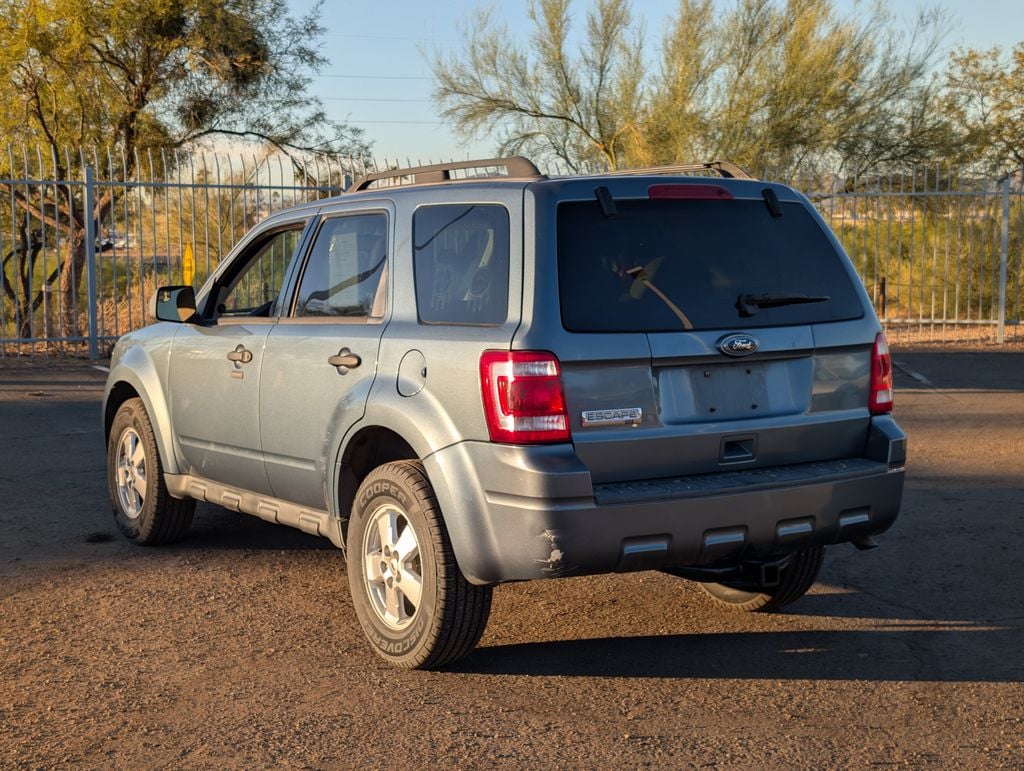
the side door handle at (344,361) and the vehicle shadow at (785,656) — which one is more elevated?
the side door handle at (344,361)

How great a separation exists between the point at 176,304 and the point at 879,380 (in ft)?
11.5

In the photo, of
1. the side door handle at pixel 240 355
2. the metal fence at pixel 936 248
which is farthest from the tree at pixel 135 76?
the side door handle at pixel 240 355

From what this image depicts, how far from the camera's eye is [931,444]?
10680 millimetres

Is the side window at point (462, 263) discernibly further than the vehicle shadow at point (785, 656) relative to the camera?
No

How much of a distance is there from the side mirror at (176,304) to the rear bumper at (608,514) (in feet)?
7.69

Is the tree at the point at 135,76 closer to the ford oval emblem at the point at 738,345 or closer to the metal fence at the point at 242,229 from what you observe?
the metal fence at the point at 242,229

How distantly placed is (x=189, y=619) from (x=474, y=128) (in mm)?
21989

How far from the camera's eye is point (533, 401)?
14.5 feet

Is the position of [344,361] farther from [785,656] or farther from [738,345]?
[785,656]

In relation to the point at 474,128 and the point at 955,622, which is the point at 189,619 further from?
the point at 474,128

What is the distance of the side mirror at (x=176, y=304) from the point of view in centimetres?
652

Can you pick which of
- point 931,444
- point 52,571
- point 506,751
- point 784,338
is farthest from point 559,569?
point 931,444

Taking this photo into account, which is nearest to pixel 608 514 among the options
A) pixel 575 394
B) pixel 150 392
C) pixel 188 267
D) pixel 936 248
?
pixel 575 394

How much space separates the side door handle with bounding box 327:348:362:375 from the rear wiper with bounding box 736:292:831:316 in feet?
5.05
